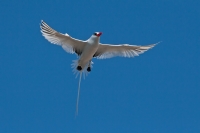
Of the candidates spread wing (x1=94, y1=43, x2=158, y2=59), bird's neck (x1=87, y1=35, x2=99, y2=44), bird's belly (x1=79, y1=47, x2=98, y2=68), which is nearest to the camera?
bird's neck (x1=87, y1=35, x2=99, y2=44)

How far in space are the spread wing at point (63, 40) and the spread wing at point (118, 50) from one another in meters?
0.93

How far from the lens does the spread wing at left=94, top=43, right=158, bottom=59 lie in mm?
22297

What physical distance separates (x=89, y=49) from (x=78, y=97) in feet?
5.82

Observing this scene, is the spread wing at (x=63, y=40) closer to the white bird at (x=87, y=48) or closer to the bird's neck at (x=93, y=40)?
the white bird at (x=87, y=48)

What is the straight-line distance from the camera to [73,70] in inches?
864

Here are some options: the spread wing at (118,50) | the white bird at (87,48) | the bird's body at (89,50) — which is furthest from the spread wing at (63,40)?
the spread wing at (118,50)

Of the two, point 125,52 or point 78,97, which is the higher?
point 125,52

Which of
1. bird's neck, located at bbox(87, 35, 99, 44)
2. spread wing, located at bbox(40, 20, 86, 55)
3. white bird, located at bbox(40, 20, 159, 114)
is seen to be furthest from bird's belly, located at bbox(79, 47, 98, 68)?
spread wing, located at bbox(40, 20, 86, 55)

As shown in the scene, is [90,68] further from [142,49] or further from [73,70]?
[142,49]

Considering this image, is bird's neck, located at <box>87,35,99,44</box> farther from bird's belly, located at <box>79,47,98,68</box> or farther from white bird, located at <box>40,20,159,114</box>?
bird's belly, located at <box>79,47,98,68</box>

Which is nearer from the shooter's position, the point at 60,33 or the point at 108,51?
the point at 60,33

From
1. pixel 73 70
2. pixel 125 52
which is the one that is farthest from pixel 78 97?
pixel 125 52

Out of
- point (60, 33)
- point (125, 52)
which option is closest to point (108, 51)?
point (125, 52)

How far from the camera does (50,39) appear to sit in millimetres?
21531
